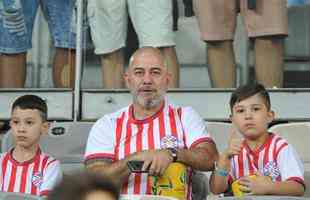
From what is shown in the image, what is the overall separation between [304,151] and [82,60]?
6.59ft

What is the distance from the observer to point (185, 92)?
268 inches

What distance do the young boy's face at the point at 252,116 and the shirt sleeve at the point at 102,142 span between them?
663 mm

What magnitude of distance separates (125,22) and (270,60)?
109 centimetres

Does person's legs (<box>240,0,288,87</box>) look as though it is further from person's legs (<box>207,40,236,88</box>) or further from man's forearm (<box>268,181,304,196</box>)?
man's forearm (<box>268,181,304,196</box>)

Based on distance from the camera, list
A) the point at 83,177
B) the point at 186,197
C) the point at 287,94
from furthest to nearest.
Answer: the point at 287,94, the point at 186,197, the point at 83,177

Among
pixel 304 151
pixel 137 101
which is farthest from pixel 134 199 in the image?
pixel 304 151

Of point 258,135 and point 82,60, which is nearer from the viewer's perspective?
point 258,135

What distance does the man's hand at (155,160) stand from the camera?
15.2ft

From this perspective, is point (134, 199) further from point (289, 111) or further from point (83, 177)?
point (289, 111)

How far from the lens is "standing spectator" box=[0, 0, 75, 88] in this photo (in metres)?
7.08

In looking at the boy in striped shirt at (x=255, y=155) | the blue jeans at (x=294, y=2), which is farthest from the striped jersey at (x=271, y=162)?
the blue jeans at (x=294, y=2)

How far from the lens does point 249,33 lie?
22.1 feet

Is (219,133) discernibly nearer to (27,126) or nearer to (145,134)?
(145,134)

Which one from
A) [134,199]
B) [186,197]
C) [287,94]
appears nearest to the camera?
[134,199]
